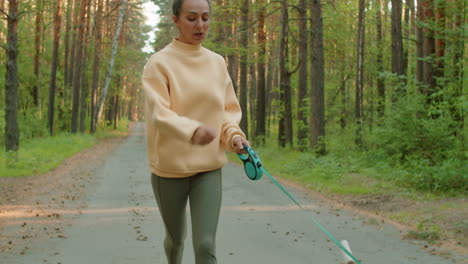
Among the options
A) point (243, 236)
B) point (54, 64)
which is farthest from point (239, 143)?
point (54, 64)

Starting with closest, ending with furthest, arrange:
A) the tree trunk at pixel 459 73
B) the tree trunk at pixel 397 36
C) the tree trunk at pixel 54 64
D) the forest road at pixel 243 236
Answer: the forest road at pixel 243 236
the tree trunk at pixel 459 73
the tree trunk at pixel 397 36
the tree trunk at pixel 54 64

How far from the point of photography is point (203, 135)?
9.89ft

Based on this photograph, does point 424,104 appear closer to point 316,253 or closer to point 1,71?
point 316,253

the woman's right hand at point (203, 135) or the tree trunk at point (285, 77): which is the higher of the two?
the tree trunk at point (285, 77)

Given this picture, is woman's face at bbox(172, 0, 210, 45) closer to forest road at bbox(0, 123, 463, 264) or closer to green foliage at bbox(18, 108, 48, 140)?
forest road at bbox(0, 123, 463, 264)

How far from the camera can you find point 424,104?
11789 mm

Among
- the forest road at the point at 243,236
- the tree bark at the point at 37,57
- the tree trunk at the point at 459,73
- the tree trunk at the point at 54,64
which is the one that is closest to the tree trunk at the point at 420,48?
the tree trunk at the point at 459,73

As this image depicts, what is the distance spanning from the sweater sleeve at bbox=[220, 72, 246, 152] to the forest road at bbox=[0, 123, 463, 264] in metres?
2.12

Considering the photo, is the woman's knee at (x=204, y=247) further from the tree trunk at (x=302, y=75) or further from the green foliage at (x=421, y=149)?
the tree trunk at (x=302, y=75)

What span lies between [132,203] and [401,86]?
302 inches

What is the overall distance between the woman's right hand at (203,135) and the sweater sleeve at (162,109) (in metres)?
0.03

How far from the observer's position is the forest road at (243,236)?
5.26 m

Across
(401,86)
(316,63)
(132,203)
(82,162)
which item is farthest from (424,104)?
(82,162)

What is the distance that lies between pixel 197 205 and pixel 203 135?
1.63 ft
